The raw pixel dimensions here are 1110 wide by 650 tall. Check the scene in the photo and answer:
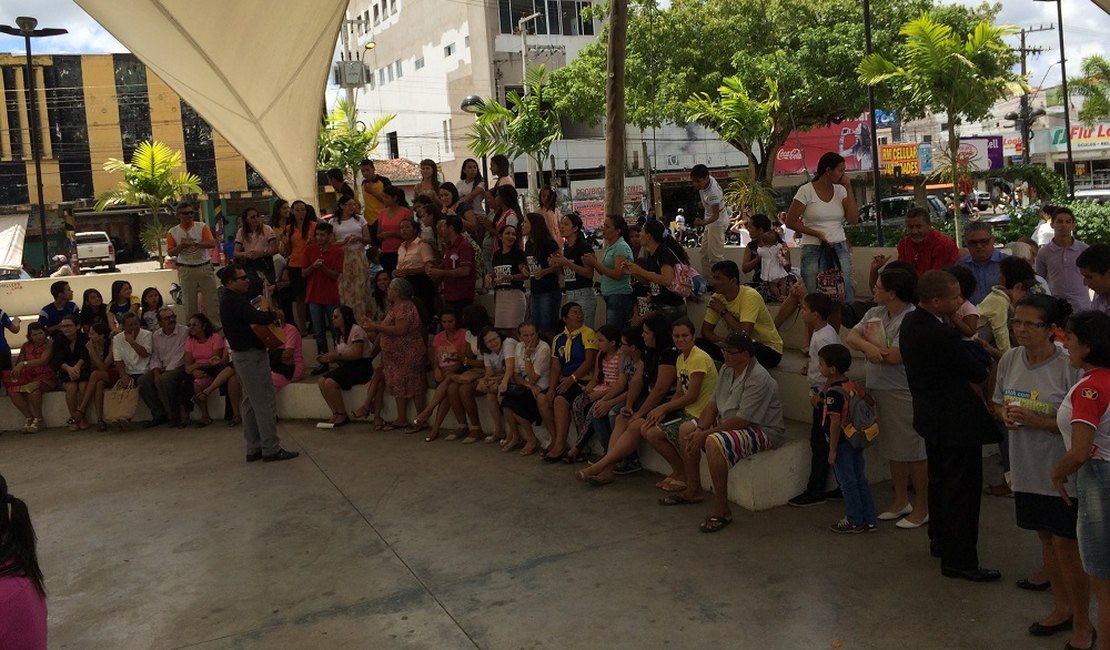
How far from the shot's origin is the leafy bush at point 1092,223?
48.9ft

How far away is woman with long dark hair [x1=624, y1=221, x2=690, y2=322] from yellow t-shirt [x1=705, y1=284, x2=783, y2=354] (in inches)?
28.9

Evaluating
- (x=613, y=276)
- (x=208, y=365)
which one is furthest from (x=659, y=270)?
(x=208, y=365)

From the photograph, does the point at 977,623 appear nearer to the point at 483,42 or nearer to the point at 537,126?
the point at 537,126

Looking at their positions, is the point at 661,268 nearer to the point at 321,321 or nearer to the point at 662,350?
the point at 662,350

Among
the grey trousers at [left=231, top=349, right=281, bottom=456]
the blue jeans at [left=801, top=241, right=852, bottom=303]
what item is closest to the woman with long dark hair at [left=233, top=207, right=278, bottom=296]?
the grey trousers at [left=231, top=349, right=281, bottom=456]

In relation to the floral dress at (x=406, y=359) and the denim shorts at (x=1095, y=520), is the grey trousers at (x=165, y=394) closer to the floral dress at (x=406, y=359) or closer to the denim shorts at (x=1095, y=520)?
the floral dress at (x=406, y=359)

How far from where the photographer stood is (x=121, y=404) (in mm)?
11211

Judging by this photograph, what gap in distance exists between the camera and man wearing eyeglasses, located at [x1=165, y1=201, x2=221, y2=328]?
12422mm

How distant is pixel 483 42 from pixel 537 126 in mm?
25403

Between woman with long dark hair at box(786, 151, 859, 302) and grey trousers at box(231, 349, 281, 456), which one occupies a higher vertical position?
woman with long dark hair at box(786, 151, 859, 302)

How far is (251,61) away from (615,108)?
414cm

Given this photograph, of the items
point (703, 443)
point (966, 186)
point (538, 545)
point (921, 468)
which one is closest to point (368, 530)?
point (538, 545)

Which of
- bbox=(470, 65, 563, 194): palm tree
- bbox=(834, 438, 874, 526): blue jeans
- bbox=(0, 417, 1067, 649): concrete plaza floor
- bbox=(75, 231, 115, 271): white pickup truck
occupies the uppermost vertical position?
bbox=(470, 65, 563, 194): palm tree

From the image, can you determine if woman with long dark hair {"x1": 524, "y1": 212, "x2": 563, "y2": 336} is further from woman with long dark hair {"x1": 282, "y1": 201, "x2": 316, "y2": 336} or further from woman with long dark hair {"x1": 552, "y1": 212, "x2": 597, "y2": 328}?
woman with long dark hair {"x1": 282, "y1": 201, "x2": 316, "y2": 336}
